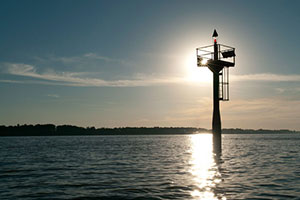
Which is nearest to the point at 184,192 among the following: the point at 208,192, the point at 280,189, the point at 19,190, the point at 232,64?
the point at 208,192

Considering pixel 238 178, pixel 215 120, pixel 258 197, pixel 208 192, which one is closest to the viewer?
pixel 258 197

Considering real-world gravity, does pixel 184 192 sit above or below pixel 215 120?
below

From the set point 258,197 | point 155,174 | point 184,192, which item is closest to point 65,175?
point 155,174

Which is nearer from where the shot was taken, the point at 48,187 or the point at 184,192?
the point at 184,192

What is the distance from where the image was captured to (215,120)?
2424 inches

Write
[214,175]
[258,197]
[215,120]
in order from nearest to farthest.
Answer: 1. [258,197]
2. [214,175]
3. [215,120]

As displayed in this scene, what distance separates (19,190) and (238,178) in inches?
505

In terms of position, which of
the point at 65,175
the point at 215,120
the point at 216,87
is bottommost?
the point at 65,175

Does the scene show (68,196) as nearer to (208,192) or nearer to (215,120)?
(208,192)

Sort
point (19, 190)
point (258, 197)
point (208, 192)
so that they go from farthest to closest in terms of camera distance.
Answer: point (19, 190) < point (208, 192) < point (258, 197)

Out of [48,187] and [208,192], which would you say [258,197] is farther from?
[48,187]

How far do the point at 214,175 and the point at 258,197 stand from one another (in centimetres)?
674

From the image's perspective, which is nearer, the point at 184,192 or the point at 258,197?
the point at 258,197

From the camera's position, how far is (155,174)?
2164cm
